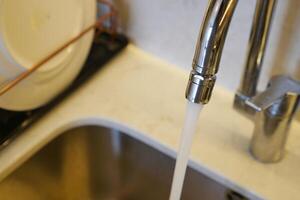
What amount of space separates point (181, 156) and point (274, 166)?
0.17m

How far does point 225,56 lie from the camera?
678 millimetres

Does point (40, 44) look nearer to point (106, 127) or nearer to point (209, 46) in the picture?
point (106, 127)

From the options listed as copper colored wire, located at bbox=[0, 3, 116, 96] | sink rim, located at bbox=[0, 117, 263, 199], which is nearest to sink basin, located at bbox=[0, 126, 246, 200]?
sink rim, located at bbox=[0, 117, 263, 199]

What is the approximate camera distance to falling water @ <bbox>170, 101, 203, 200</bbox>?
480 mm

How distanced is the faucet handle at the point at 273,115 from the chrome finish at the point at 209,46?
0.42 feet

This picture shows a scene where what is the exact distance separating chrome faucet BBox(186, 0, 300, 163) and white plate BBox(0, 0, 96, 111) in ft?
0.91

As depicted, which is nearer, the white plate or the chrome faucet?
the chrome faucet

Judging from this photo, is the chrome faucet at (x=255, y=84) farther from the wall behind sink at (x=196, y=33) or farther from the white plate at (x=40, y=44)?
the white plate at (x=40, y=44)

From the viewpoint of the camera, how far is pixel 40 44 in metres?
0.61

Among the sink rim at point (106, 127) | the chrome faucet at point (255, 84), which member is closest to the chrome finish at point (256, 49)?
the chrome faucet at point (255, 84)

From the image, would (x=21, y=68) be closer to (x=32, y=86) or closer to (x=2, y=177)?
(x=32, y=86)

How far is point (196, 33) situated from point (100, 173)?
0.32 metres

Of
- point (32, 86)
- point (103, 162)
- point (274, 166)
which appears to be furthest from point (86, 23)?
point (274, 166)

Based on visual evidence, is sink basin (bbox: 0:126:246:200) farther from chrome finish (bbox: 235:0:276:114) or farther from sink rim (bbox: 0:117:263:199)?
chrome finish (bbox: 235:0:276:114)
